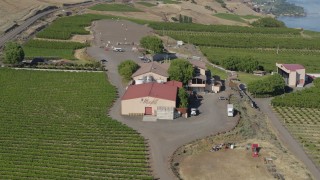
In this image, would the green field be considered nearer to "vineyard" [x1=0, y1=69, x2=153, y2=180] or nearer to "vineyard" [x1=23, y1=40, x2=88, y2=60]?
"vineyard" [x1=23, y1=40, x2=88, y2=60]

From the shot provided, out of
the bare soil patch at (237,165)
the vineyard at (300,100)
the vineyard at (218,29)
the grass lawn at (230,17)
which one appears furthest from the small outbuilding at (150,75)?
the grass lawn at (230,17)

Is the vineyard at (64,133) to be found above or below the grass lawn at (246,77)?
above

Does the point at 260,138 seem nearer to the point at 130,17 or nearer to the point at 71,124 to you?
the point at 71,124

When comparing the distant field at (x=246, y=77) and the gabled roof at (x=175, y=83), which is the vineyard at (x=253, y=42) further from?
the gabled roof at (x=175, y=83)

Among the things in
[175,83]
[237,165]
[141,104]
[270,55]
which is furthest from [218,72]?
[237,165]

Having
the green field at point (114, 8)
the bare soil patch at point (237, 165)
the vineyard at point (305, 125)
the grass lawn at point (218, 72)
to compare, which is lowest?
the vineyard at point (305, 125)

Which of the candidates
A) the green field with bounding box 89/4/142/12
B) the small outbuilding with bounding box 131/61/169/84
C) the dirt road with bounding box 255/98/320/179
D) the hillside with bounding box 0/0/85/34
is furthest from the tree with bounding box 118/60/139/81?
the green field with bounding box 89/4/142/12

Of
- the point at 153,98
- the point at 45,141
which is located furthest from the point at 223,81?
the point at 45,141
